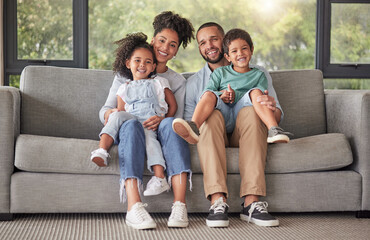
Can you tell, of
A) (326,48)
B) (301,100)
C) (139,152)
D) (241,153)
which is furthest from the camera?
(326,48)

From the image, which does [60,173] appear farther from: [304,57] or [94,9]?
[304,57]

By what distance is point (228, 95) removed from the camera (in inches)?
93.0

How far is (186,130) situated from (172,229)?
0.43m

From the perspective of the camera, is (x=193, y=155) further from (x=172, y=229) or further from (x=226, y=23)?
(x=226, y=23)

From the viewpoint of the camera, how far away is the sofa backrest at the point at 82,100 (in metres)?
2.55

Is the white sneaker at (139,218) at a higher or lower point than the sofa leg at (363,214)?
higher

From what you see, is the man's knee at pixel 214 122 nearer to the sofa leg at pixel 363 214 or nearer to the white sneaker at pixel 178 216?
the white sneaker at pixel 178 216

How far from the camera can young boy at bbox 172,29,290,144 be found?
2.17m

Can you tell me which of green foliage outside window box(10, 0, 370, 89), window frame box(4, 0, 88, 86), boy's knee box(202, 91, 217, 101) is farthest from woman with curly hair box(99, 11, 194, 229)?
green foliage outside window box(10, 0, 370, 89)

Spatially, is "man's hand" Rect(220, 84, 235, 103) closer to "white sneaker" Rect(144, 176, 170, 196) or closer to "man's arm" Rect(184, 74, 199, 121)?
"man's arm" Rect(184, 74, 199, 121)

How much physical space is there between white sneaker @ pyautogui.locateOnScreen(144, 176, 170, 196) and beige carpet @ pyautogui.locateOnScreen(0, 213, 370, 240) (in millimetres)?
147

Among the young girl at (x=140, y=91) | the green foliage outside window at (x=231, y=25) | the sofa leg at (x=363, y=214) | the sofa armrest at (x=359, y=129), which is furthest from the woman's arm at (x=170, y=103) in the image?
the green foliage outside window at (x=231, y=25)

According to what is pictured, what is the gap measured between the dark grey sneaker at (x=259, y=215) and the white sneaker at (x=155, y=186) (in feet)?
1.28

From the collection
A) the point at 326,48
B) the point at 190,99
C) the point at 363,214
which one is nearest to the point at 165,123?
the point at 190,99
